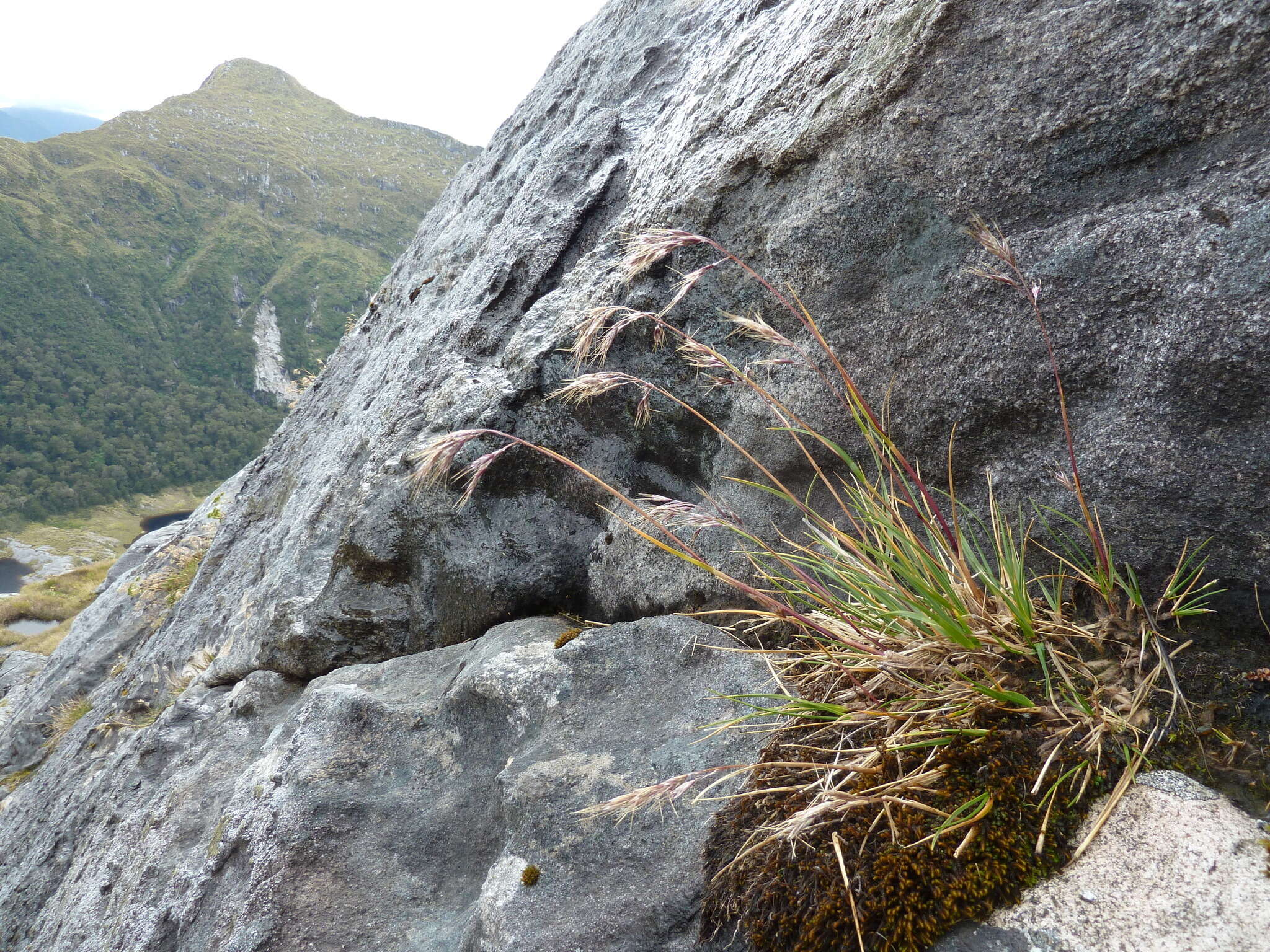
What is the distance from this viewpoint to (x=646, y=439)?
4.48m

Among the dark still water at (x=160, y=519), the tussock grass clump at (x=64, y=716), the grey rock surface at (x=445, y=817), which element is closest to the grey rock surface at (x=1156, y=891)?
the grey rock surface at (x=445, y=817)

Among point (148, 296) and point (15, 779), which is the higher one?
point (148, 296)

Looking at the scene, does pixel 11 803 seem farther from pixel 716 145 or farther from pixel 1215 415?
pixel 1215 415

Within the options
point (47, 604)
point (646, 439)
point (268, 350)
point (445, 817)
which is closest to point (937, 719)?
point (445, 817)

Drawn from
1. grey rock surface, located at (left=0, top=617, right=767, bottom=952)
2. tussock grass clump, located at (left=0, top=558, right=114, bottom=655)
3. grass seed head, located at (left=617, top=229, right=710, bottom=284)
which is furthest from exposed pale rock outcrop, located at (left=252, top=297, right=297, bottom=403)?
grass seed head, located at (left=617, top=229, right=710, bottom=284)

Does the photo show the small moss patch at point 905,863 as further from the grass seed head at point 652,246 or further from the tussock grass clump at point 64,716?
the tussock grass clump at point 64,716

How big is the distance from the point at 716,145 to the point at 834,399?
1.89 metres

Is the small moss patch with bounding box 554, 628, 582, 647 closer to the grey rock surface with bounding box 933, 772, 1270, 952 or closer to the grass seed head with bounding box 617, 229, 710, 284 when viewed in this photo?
the grass seed head with bounding box 617, 229, 710, 284

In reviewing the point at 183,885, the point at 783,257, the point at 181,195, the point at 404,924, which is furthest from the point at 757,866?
the point at 181,195

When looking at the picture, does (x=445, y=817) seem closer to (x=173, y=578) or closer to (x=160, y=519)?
(x=173, y=578)

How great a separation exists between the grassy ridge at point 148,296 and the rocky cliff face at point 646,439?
485 feet

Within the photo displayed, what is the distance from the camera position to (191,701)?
18.0ft

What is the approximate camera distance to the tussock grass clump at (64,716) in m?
9.12

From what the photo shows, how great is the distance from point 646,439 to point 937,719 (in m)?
2.67
